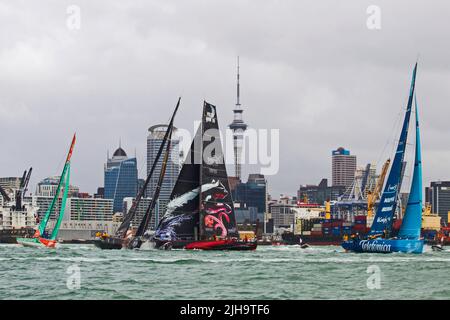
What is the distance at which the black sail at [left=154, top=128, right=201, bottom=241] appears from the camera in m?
93.1

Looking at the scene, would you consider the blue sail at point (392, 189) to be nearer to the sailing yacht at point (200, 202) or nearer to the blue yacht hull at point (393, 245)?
the blue yacht hull at point (393, 245)

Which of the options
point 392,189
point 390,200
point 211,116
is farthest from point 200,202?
point 392,189

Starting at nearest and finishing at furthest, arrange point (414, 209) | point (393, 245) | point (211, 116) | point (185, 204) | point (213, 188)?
point (393, 245)
point (414, 209)
point (185, 204)
point (213, 188)
point (211, 116)

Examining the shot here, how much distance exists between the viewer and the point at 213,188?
9412 centimetres

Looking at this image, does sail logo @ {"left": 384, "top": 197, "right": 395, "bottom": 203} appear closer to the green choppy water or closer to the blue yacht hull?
the blue yacht hull

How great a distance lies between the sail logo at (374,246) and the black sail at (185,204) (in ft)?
54.3

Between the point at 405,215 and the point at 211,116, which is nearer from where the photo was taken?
the point at 405,215

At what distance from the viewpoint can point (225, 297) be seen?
122 feet

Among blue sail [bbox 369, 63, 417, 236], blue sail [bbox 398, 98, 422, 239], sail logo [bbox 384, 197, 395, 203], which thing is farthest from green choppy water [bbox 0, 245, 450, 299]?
sail logo [bbox 384, 197, 395, 203]

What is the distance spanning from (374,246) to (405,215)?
4225 mm

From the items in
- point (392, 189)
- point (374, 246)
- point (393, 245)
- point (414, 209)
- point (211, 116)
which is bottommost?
point (374, 246)

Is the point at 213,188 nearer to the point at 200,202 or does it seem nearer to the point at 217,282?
the point at 200,202

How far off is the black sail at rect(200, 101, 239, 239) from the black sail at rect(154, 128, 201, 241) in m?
0.73
